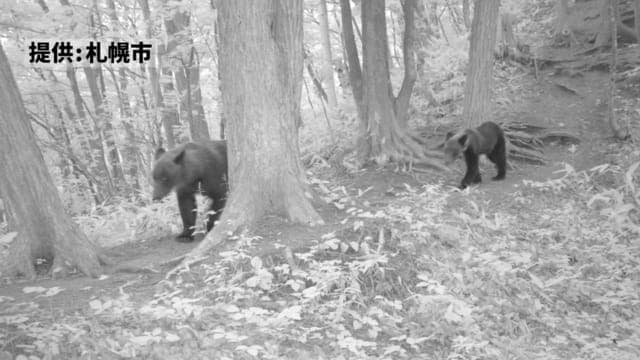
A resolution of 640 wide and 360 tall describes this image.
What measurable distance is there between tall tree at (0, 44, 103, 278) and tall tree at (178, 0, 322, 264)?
Answer: 164 cm

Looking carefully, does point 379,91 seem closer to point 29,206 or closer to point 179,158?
point 179,158

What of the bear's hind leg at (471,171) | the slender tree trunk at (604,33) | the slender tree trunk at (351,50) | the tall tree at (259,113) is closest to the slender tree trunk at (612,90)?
the bear's hind leg at (471,171)

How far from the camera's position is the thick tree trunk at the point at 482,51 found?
35.6 feet

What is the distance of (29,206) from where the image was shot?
6.47 meters

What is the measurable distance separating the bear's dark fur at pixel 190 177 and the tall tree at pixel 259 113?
1.77 m

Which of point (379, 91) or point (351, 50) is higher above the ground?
point (351, 50)

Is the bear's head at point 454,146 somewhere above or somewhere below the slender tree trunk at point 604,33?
below

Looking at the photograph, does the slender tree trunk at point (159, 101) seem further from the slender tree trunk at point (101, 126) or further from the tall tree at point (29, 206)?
the tall tree at point (29, 206)

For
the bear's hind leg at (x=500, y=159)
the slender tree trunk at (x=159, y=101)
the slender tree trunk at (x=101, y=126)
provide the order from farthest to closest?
the slender tree trunk at (x=101, y=126)
the slender tree trunk at (x=159, y=101)
the bear's hind leg at (x=500, y=159)

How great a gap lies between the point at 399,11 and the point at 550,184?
10844mm

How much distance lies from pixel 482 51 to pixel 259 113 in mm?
6412

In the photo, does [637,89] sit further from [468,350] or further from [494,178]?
[468,350]

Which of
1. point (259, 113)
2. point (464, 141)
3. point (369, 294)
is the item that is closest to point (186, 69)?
point (464, 141)

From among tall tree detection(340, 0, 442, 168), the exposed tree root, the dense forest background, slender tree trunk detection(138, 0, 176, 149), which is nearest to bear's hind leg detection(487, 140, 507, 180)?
the dense forest background
